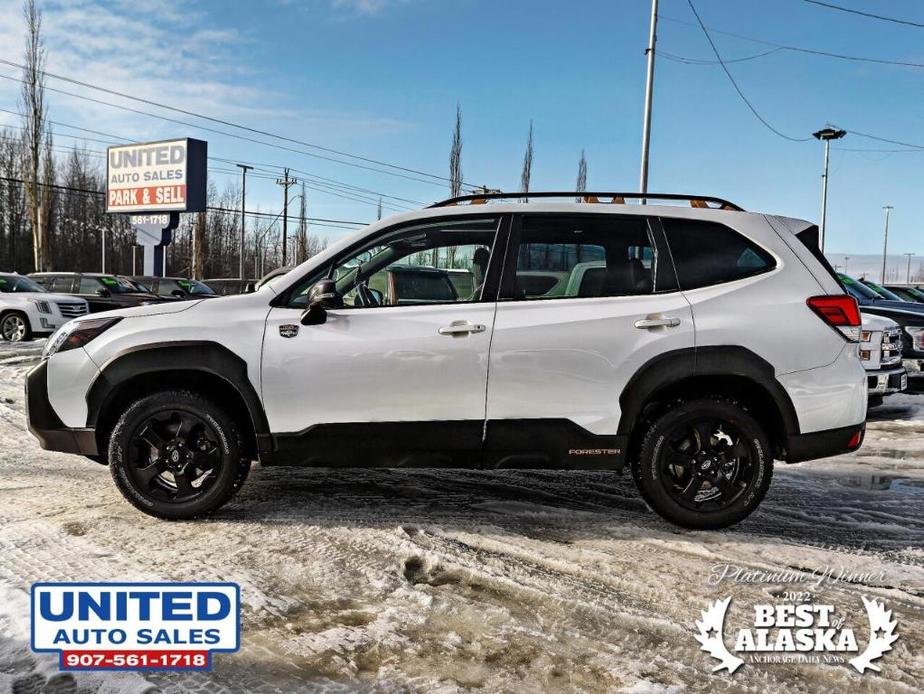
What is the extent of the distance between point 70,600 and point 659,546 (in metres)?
2.92

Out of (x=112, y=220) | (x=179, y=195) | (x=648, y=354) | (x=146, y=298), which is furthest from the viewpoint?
(x=112, y=220)

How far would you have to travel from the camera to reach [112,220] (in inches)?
2876

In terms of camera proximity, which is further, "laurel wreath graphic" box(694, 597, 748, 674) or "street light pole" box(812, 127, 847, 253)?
"street light pole" box(812, 127, 847, 253)

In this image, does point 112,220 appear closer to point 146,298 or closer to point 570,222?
point 146,298

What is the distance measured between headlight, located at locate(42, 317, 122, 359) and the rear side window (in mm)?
3372

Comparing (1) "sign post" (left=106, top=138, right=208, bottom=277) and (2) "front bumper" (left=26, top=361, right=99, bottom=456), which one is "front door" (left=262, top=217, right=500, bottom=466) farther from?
(1) "sign post" (left=106, top=138, right=208, bottom=277)

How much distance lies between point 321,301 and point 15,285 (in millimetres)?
16114

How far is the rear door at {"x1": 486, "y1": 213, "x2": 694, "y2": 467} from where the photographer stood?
3754mm

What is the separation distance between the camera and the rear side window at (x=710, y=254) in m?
3.91

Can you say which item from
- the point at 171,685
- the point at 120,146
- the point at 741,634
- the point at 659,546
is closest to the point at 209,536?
the point at 171,685

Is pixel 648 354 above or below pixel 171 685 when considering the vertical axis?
above

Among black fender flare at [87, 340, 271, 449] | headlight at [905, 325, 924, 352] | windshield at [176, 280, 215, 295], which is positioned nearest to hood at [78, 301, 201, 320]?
black fender flare at [87, 340, 271, 449]

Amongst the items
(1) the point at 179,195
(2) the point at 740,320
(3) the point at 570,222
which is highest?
(1) the point at 179,195

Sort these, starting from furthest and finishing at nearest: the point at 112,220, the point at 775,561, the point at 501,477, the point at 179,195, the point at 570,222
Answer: the point at 112,220, the point at 179,195, the point at 501,477, the point at 570,222, the point at 775,561
